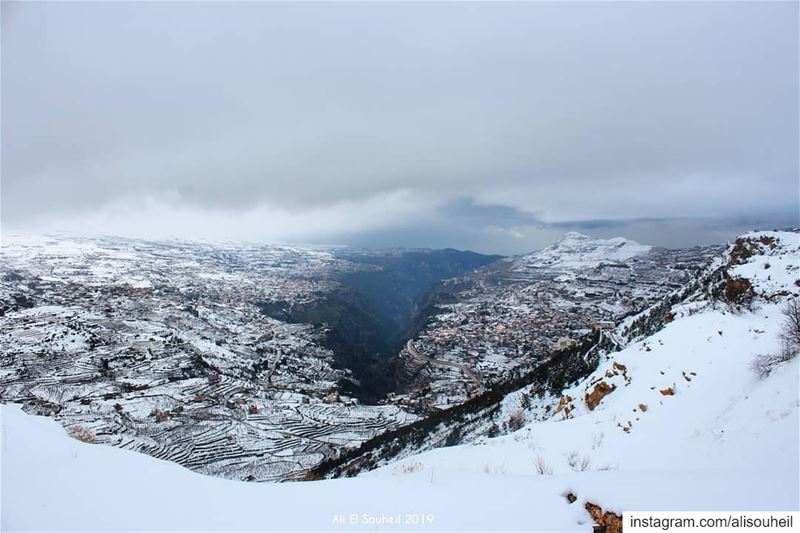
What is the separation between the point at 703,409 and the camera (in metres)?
8.88

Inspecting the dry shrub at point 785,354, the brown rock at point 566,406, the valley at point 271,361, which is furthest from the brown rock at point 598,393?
the valley at point 271,361

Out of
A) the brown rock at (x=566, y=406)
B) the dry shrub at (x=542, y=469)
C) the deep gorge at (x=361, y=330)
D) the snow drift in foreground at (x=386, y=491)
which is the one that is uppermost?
the snow drift in foreground at (x=386, y=491)

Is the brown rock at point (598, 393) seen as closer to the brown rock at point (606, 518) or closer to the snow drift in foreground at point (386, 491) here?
the snow drift in foreground at point (386, 491)

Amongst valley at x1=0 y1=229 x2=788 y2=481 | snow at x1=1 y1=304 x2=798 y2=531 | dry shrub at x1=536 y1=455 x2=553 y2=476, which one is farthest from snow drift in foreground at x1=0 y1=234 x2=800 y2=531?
valley at x1=0 y1=229 x2=788 y2=481

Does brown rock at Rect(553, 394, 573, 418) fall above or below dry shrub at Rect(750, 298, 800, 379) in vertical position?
below

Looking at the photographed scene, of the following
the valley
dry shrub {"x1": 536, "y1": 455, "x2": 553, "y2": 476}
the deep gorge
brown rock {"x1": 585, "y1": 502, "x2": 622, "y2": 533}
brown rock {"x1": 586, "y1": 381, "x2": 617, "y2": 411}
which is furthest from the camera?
the deep gorge

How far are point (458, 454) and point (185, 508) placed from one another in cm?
683

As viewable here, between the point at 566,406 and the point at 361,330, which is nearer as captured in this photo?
the point at 566,406

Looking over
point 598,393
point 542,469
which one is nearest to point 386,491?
point 542,469

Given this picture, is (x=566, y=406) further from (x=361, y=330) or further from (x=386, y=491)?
(x=361, y=330)

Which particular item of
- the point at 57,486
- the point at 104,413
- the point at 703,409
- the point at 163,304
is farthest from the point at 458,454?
the point at 163,304

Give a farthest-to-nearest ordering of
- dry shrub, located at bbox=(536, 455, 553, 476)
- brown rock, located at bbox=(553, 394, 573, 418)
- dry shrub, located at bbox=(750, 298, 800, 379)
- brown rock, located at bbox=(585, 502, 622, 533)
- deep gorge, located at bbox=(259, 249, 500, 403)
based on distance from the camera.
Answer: deep gorge, located at bbox=(259, 249, 500, 403) < brown rock, located at bbox=(553, 394, 573, 418) < dry shrub, located at bbox=(750, 298, 800, 379) < dry shrub, located at bbox=(536, 455, 553, 476) < brown rock, located at bbox=(585, 502, 622, 533)

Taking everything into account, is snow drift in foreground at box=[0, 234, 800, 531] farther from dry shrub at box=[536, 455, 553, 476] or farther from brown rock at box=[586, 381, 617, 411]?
brown rock at box=[586, 381, 617, 411]

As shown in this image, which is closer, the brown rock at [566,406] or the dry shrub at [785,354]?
the dry shrub at [785,354]
